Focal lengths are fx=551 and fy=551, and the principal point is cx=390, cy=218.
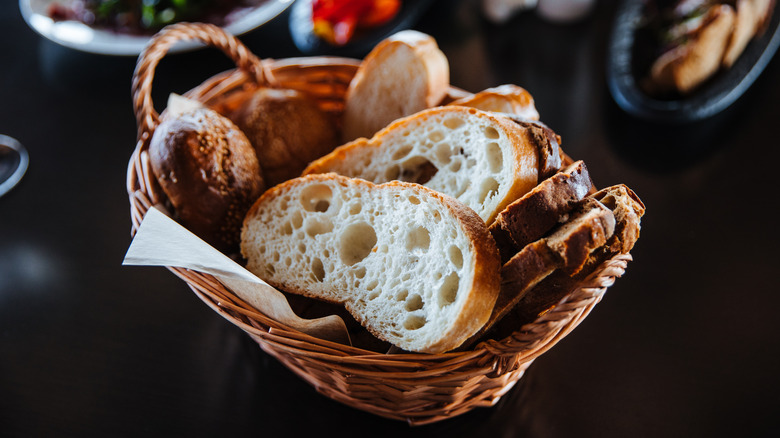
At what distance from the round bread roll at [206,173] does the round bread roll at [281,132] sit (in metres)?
0.07

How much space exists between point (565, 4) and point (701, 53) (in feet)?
1.65

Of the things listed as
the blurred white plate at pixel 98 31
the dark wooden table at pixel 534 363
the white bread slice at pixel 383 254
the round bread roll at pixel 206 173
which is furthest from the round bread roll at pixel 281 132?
the blurred white plate at pixel 98 31

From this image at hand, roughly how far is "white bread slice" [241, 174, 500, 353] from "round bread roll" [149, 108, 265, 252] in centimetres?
8

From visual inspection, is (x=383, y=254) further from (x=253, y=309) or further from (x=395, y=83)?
(x=395, y=83)

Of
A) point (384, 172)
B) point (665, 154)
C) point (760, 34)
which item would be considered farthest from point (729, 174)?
point (384, 172)

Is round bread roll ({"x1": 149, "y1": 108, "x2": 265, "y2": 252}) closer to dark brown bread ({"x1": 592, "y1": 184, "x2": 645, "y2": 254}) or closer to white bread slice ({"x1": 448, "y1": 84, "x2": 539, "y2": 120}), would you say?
white bread slice ({"x1": 448, "y1": 84, "x2": 539, "y2": 120})

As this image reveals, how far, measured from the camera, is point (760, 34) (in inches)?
66.6

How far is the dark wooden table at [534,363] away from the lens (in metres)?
1.12

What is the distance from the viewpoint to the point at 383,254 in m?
1.00

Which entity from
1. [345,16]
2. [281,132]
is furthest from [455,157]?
[345,16]

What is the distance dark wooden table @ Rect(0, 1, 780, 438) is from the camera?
1.12 m

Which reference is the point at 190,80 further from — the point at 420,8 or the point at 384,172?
the point at 384,172

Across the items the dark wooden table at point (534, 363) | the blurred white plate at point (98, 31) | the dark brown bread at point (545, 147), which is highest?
the dark brown bread at point (545, 147)

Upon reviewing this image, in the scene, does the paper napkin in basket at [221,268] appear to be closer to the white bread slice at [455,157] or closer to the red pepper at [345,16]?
the white bread slice at [455,157]
